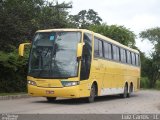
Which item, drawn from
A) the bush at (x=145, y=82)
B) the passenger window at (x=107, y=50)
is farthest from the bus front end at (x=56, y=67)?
the bush at (x=145, y=82)

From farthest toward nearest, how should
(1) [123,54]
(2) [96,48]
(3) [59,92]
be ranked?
(1) [123,54]
(2) [96,48]
(3) [59,92]

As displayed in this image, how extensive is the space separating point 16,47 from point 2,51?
6.72ft

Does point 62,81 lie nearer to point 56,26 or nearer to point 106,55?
point 106,55

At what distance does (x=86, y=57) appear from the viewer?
74.4ft

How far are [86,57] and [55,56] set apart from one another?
157cm

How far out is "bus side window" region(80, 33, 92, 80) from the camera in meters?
22.3

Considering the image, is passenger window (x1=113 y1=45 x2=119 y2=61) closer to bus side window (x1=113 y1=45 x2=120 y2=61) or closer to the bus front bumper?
bus side window (x1=113 y1=45 x2=120 y2=61)

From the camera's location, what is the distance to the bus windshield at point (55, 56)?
71.3 feet

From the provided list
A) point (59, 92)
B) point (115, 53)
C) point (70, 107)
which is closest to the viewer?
point (70, 107)

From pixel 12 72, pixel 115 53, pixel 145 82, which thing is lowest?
pixel 145 82

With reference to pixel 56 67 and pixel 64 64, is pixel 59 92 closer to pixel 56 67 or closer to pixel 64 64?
pixel 56 67

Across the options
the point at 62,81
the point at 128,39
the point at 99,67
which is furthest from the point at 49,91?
the point at 128,39

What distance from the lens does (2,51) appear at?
29938 millimetres

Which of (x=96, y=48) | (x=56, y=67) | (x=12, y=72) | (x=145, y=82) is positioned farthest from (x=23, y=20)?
(x=145, y=82)
